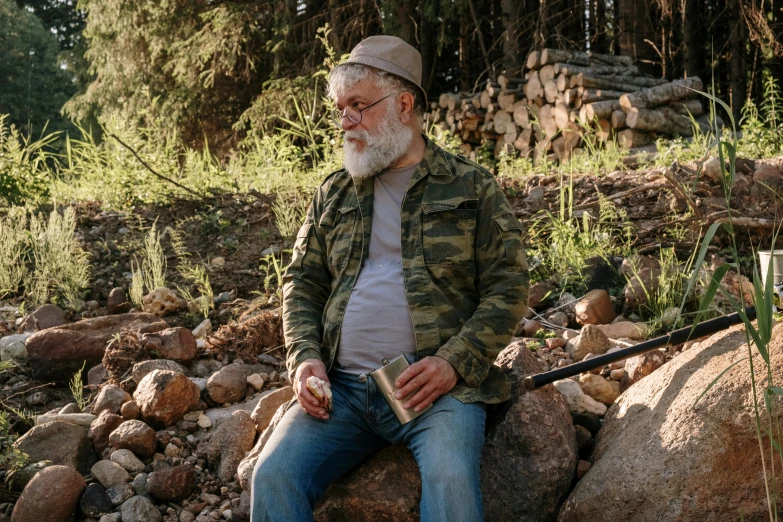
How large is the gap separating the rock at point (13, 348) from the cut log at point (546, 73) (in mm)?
5467

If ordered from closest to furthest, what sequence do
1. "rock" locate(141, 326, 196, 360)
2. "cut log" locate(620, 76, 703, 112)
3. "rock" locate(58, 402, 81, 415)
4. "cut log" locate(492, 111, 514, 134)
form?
"rock" locate(58, 402, 81, 415) < "rock" locate(141, 326, 196, 360) < "cut log" locate(620, 76, 703, 112) < "cut log" locate(492, 111, 514, 134)

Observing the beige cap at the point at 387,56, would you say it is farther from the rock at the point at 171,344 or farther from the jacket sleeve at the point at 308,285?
the rock at the point at 171,344

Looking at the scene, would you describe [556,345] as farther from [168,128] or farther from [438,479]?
[168,128]

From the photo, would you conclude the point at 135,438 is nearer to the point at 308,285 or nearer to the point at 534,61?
the point at 308,285

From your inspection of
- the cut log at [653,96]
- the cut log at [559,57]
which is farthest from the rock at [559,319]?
the cut log at [559,57]

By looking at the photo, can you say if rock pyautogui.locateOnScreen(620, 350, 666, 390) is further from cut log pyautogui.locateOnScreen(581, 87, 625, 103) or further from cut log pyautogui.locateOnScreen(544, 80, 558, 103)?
cut log pyautogui.locateOnScreen(544, 80, 558, 103)

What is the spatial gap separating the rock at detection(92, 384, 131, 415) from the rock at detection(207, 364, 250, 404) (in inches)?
14.6

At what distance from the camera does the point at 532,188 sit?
5.62 m

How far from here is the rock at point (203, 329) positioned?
4.34m

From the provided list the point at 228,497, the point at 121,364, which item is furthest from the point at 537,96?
the point at 228,497

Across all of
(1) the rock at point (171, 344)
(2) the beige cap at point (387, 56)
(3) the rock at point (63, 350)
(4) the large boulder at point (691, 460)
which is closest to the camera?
(4) the large boulder at point (691, 460)

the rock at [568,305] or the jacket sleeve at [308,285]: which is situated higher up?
the jacket sleeve at [308,285]

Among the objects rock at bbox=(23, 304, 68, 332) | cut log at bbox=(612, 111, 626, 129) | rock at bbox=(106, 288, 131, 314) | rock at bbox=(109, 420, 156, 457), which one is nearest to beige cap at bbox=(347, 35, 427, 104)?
rock at bbox=(109, 420, 156, 457)

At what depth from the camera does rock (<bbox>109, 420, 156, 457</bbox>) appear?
126 inches
